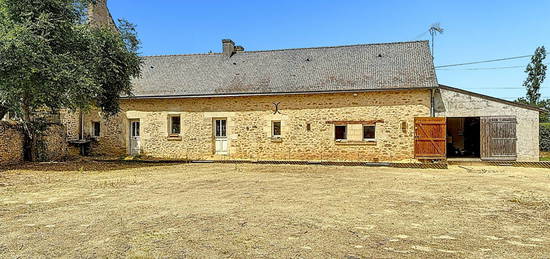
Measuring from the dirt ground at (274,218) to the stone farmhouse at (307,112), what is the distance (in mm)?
4922

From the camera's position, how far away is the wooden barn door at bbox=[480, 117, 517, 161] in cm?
1338

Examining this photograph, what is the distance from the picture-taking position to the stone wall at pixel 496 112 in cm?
1326

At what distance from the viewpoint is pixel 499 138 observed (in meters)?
13.5

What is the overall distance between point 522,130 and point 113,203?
45.2 ft

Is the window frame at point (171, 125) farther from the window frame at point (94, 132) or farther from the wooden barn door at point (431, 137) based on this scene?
the wooden barn door at point (431, 137)

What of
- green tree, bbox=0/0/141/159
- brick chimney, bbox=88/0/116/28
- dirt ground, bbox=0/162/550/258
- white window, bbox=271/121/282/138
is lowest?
dirt ground, bbox=0/162/550/258

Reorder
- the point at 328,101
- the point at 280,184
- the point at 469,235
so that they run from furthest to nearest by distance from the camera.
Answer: the point at 328,101, the point at 280,184, the point at 469,235

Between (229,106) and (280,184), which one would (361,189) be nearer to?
(280,184)

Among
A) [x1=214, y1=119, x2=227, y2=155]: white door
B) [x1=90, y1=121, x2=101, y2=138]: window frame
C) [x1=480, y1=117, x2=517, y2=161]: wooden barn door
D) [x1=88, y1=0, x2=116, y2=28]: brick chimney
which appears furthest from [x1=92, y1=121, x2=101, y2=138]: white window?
[x1=480, y1=117, x2=517, y2=161]: wooden barn door

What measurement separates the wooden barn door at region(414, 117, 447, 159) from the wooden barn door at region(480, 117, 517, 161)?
1597 mm

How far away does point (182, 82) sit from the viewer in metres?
16.8

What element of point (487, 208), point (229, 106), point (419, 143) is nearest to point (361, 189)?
point (487, 208)

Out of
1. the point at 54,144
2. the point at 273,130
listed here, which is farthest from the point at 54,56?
the point at 273,130

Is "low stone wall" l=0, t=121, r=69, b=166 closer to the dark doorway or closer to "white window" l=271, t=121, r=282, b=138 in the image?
"white window" l=271, t=121, r=282, b=138
